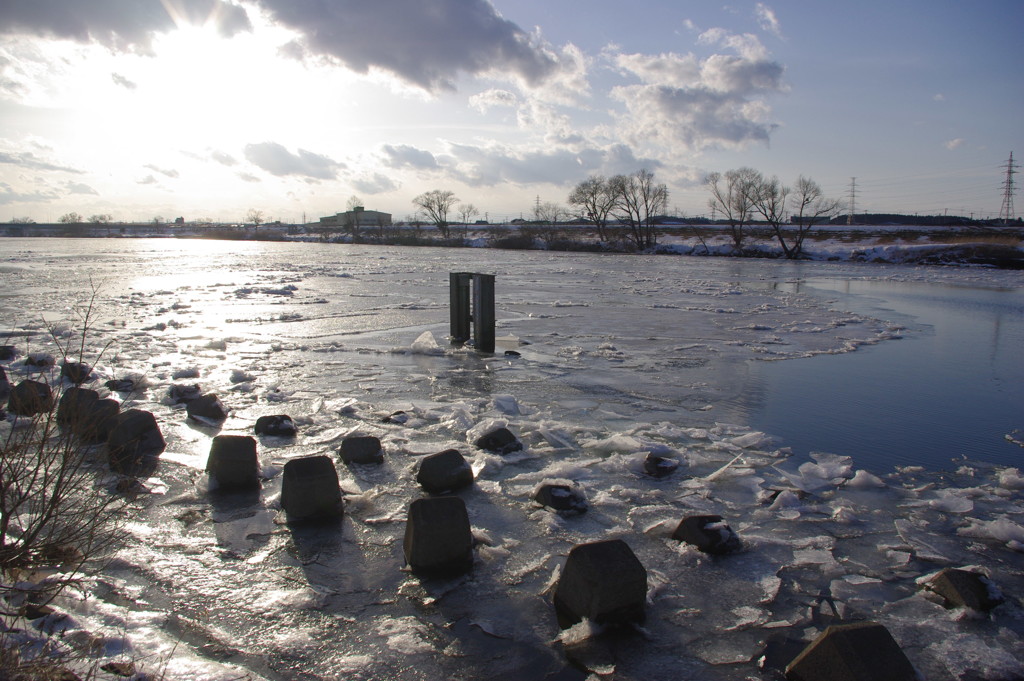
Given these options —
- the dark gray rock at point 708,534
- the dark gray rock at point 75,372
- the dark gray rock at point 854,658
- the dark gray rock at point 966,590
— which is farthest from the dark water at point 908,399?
the dark gray rock at point 75,372

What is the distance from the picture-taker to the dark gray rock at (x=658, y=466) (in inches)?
170

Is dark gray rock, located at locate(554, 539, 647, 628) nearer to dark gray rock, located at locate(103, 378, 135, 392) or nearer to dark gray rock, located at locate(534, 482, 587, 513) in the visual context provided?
dark gray rock, located at locate(534, 482, 587, 513)

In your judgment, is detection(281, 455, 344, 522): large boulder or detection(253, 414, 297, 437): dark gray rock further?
detection(253, 414, 297, 437): dark gray rock

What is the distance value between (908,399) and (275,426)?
20.9 ft

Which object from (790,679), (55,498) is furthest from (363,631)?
(790,679)

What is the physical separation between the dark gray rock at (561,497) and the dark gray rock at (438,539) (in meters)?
0.81

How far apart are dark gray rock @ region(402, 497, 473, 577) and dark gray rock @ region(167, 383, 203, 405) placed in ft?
12.6

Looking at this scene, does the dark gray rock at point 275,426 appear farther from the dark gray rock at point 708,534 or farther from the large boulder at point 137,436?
the dark gray rock at point 708,534

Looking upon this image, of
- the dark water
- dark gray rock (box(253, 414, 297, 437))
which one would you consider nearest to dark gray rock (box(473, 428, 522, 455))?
dark gray rock (box(253, 414, 297, 437))

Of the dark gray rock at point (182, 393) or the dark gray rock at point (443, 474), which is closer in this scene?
the dark gray rock at point (443, 474)

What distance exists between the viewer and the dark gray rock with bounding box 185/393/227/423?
5366 millimetres

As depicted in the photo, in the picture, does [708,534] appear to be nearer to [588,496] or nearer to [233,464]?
[588,496]

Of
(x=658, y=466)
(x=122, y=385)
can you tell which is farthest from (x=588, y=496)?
(x=122, y=385)

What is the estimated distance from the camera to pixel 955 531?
3602 mm
